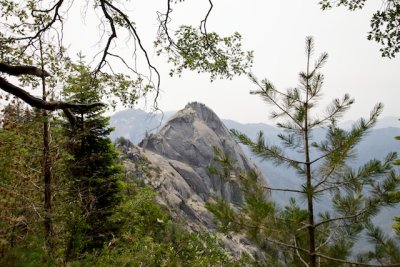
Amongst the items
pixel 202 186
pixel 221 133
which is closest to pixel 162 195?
pixel 202 186

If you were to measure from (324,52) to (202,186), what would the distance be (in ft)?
287

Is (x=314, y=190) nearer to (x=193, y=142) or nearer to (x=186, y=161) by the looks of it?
(x=186, y=161)

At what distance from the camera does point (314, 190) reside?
598 centimetres

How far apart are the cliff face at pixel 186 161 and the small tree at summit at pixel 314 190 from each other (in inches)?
2213

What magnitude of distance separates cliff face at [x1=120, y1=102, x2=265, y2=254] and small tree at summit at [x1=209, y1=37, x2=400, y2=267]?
5621 cm

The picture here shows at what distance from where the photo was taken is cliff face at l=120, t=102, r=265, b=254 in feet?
228

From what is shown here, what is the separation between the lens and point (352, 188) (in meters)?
6.22

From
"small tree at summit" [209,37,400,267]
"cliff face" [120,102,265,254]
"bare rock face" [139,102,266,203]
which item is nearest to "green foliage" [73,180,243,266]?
"small tree at summit" [209,37,400,267]

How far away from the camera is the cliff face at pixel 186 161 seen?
69463 millimetres

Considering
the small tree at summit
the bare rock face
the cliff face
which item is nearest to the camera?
the small tree at summit

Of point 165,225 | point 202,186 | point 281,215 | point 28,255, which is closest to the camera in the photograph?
point 28,255

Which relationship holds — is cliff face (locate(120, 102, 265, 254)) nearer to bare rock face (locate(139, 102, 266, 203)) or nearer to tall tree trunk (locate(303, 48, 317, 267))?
bare rock face (locate(139, 102, 266, 203))

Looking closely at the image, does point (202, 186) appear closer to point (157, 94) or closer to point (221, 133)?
point (221, 133)

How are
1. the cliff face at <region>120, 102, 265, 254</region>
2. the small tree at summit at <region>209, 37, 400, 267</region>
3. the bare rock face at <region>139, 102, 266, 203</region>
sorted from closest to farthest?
the small tree at summit at <region>209, 37, 400, 267</region>
the cliff face at <region>120, 102, 265, 254</region>
the bare rock face at <region>139, 102, 266, 203</region>
